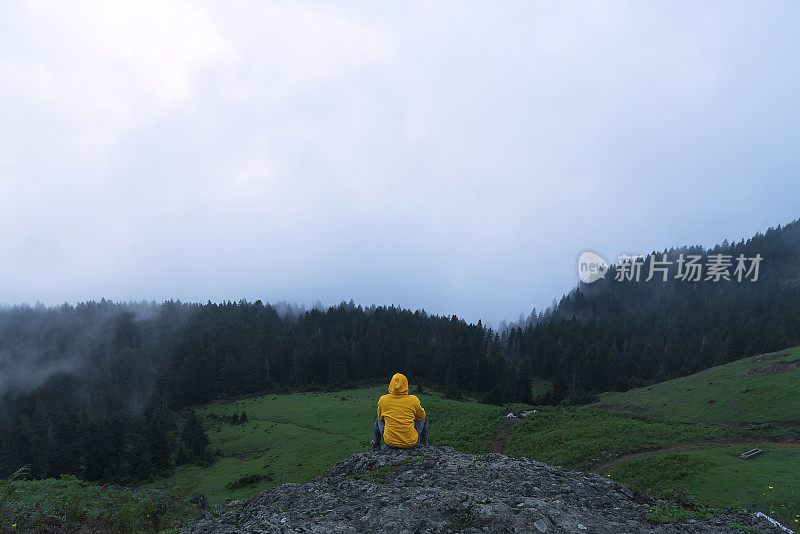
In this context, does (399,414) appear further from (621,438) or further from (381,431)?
(621,438)

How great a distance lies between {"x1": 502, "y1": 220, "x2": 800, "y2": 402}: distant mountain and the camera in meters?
77.8

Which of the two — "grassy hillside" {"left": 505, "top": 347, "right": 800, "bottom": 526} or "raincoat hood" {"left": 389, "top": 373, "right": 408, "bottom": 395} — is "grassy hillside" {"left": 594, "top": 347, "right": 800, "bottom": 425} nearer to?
"grassy hillside" {"left": 505, "top": 347, "right": 800, "bottom": 526}

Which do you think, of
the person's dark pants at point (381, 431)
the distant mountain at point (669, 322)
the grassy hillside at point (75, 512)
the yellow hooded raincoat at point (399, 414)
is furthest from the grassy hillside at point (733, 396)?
the grassy hillside at point (75, 512)

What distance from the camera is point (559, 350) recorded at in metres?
93.0

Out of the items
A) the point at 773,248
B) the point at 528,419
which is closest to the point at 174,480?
the point at 528,419

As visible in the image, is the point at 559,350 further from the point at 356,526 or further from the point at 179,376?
the point at 356,526

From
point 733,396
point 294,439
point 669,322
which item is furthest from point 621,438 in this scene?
point 669,322

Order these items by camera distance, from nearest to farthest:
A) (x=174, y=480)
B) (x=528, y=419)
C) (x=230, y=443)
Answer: (x=528, y=419), (x=174, y=480), (x=230, y=443)

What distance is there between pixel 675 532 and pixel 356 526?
6.35 meters

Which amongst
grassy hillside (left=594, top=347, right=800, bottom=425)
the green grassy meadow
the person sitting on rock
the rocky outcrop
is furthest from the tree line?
the rocky outcrop

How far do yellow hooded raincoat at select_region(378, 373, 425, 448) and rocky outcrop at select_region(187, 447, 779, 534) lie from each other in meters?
0.46

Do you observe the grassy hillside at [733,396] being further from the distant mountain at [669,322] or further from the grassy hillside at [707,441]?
the distant mountain at [669,322]

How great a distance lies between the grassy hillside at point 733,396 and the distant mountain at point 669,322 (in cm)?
2220

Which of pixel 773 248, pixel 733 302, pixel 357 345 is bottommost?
pixel 357 345
